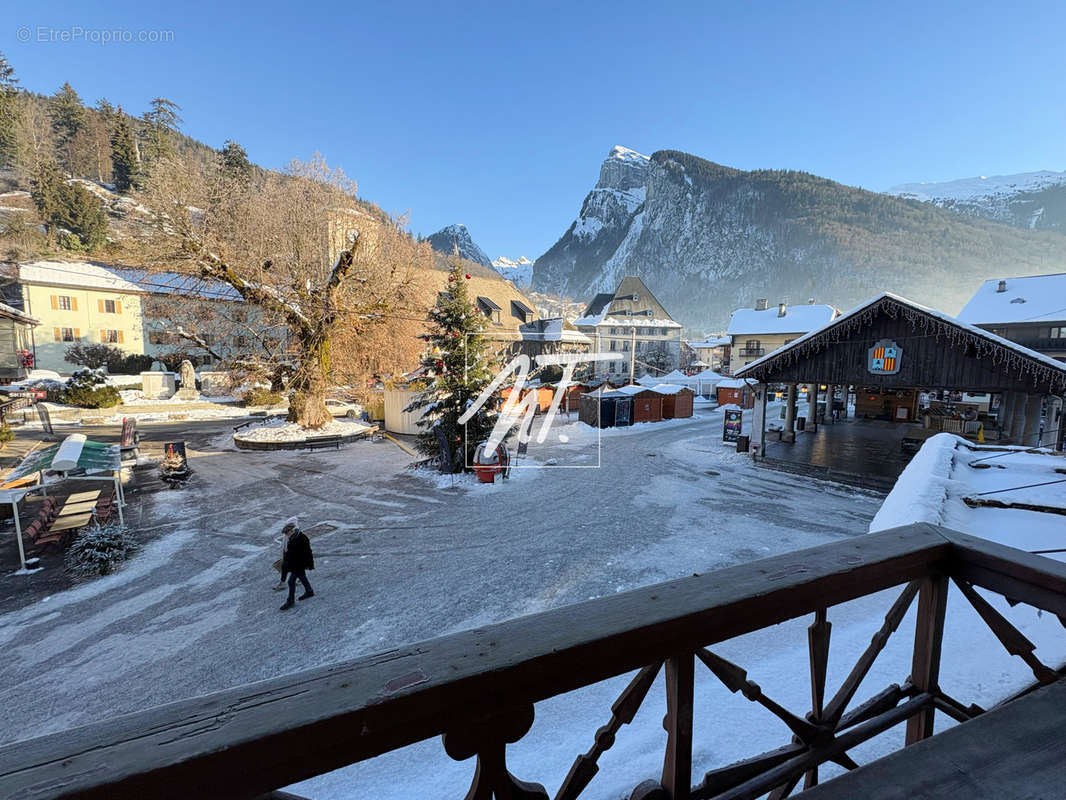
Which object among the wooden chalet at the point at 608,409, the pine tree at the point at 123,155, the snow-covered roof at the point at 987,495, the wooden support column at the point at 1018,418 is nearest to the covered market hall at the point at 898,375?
the wooden support column at the point at 1018,418

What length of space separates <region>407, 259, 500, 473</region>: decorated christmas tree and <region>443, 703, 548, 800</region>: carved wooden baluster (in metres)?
14.5

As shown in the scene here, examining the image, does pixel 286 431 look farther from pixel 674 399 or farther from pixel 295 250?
pixel 674 399

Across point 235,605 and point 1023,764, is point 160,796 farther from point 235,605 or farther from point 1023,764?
point 235,605

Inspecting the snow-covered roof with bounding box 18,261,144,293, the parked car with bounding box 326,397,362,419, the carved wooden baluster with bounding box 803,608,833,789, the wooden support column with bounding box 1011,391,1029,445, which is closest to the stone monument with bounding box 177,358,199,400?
the snow-covered roof with bounding box 18,261,144,293

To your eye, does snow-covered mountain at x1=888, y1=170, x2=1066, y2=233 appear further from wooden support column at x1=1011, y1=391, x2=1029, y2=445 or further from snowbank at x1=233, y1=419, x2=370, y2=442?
snowbank at x1=233, y1=419, x2=370, y2=442

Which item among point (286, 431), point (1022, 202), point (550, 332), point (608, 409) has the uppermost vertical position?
point (1022, 202)

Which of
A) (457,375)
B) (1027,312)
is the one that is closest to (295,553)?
(457,375)

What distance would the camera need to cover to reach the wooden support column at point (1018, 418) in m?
14.2

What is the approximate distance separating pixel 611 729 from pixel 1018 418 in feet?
64.0

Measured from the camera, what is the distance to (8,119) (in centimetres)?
5591

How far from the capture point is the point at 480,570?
8.73 meters

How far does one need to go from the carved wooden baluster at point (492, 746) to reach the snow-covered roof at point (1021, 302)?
43.1 m

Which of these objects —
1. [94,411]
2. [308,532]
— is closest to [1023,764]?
[308,532]

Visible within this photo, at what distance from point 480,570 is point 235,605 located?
159 inches
